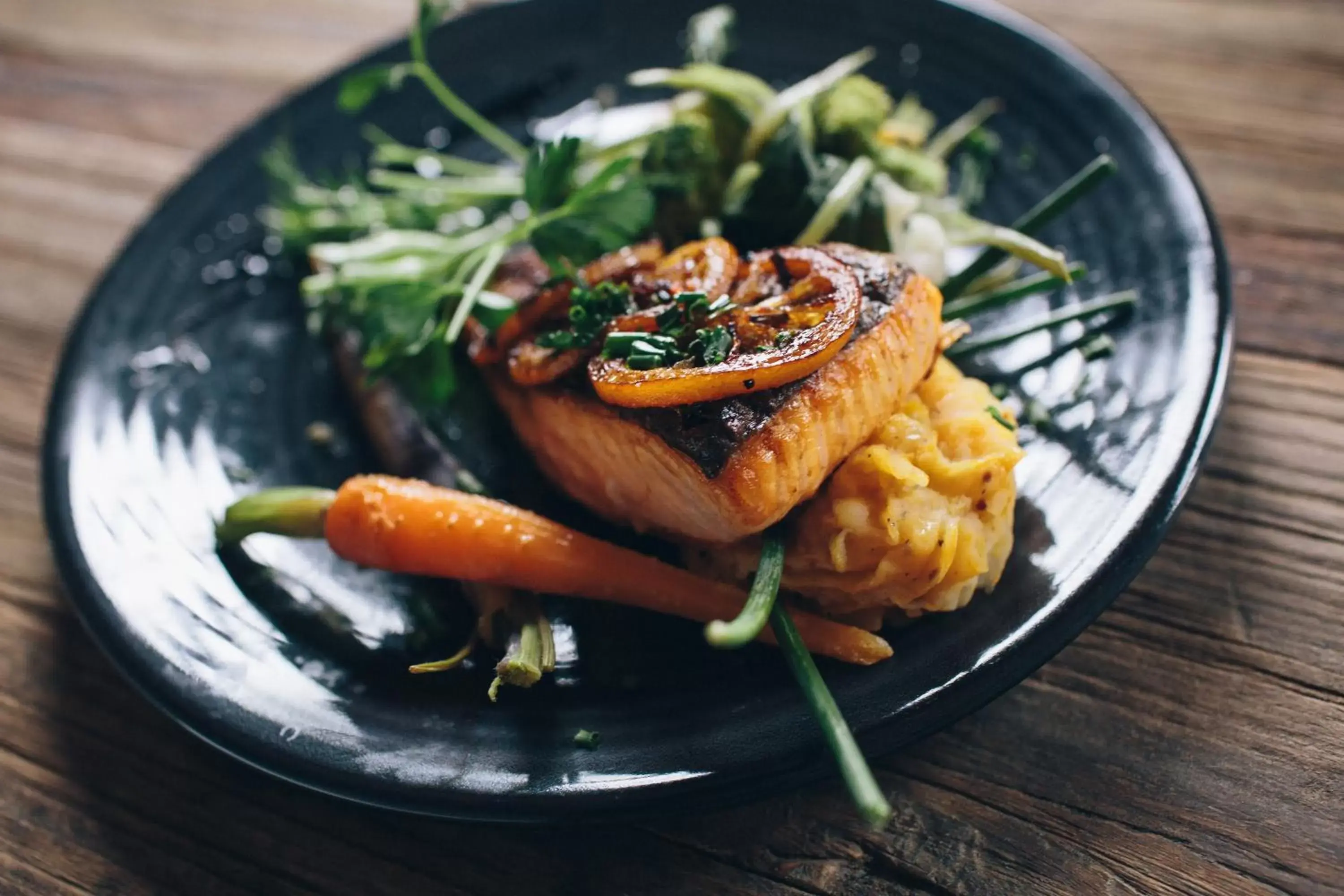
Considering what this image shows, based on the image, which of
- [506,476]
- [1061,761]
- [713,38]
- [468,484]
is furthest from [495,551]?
[713,38]

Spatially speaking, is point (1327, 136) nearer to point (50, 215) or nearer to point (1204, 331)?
point (1204, 331)

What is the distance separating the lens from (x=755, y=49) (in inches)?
146

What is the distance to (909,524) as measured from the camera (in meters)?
2.11

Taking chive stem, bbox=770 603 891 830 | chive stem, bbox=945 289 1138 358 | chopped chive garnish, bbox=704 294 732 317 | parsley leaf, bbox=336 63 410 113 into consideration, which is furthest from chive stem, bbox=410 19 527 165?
chive stem, bbox=770 603 891 830

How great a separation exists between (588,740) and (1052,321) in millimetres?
1539

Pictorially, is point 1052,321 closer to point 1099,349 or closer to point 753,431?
point 1099,349

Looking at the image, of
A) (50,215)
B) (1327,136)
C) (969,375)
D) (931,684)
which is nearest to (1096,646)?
(931,684)

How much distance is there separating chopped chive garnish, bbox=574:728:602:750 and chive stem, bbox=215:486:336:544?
36.1 inches

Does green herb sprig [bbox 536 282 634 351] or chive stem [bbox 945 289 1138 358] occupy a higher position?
green herb sprig [bbox 536 282 634 351]

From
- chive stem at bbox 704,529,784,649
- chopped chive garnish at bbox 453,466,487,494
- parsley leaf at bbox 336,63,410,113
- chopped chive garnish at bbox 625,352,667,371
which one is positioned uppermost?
parsley leaf at bbox 336,63,410,113

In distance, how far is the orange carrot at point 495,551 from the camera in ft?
7.51

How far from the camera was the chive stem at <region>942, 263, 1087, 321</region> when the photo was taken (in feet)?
8.57

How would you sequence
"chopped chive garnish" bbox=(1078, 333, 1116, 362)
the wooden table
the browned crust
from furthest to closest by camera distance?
1. "chopped chive garnish" bbox=(1078, 333, 1116, 362)
2. the browned crust
3. the wooden table

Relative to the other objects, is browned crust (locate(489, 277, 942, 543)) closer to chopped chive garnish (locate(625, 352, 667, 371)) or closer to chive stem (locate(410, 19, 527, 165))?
chopped chive garnish (locate(625, 352, 667, 371))
